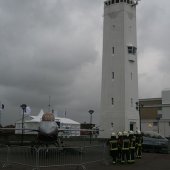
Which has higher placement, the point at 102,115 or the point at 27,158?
the point at 102,115

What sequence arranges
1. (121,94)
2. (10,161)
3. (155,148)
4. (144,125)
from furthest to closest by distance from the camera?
1. (144,125)
2. (121,94)
3. (155,148)
4. (10,161)

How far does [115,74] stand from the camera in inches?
2169

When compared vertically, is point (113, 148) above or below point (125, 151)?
above

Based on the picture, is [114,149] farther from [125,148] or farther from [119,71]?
[119,71]

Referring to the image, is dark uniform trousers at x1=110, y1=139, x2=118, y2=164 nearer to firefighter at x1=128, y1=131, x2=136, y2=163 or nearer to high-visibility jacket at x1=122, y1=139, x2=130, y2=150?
high-visibility jacket at x1=122, y1=139, x2=130, y2=150

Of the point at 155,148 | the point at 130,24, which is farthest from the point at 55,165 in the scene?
the point at 130,24

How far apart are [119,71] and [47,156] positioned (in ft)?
126

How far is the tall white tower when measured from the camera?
54625 millimetres

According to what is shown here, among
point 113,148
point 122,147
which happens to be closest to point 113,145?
point 113,148

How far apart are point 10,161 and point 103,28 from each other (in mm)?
40804

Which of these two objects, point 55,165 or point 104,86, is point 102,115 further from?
point 55,165

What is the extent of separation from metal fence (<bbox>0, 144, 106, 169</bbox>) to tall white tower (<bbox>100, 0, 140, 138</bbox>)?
1358 inches

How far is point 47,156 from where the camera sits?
17094 millimetres

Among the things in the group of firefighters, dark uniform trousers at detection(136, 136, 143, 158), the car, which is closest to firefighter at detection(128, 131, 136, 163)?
the group of firefighters
